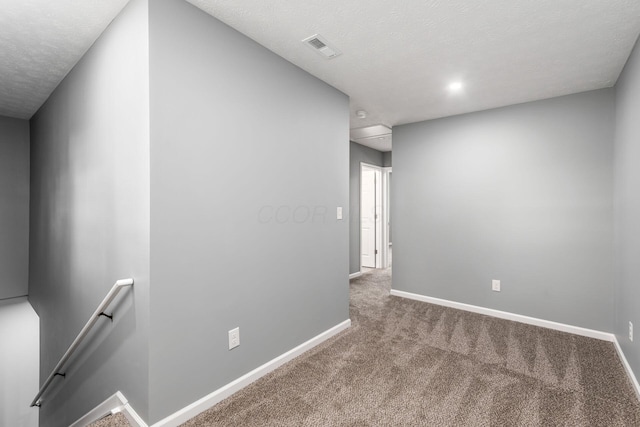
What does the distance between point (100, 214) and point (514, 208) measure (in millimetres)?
4004

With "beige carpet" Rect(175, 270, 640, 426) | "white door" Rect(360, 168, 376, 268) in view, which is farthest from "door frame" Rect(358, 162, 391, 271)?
"beige carpet" Rect(175, 270, 640, 426)

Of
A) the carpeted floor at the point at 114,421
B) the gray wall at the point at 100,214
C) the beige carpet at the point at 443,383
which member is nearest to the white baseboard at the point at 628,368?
the beige carpet at the point at 443,383

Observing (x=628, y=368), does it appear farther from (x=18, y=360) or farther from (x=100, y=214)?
(x=18, y=360)

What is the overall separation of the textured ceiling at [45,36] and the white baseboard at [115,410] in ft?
7.90

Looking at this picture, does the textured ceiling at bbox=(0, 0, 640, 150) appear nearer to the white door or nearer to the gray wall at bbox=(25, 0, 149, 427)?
the gray wall at bbox=(25, 0, 149, 427)

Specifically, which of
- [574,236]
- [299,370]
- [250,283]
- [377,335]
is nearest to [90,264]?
[250,283]

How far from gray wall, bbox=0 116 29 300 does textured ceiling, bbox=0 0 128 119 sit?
4.11 ft

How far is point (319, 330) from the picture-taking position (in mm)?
2814

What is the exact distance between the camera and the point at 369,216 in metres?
6.09

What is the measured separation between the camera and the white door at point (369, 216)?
239 inches

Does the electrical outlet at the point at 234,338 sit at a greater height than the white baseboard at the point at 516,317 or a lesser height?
greater

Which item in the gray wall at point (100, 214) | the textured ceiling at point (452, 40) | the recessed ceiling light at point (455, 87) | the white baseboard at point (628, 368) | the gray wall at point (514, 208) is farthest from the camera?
the gray wall at point (514, 208)

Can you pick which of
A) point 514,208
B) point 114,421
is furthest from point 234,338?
point 514,208

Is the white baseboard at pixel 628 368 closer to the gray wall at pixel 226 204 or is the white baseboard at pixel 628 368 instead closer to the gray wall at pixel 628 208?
the gray wall at pixel 628 208
